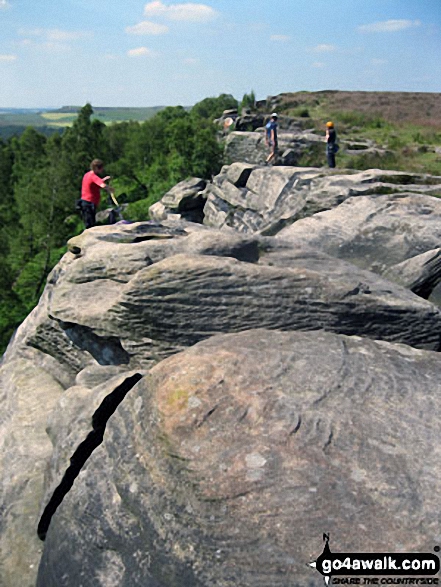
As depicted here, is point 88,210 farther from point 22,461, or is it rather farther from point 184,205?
point 184,205

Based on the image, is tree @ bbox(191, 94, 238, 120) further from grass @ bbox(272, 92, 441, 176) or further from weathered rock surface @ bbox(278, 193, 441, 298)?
weathered rock surface @ bbox(278, 193, 441, 298)

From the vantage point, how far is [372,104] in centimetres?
7262

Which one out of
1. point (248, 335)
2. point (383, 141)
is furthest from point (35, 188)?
point (248, 335)

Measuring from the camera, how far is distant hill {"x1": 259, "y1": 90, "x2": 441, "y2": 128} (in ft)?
201

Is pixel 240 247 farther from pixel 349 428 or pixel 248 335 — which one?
pixel 349 428

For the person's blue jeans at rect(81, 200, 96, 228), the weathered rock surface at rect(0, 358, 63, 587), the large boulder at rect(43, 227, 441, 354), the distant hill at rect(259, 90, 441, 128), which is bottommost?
the weathered rock surface at rect(0, 358, 63, 587)

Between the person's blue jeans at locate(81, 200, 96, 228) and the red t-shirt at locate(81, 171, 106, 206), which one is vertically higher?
the red t-shirt at locate(81, 171, 106, 206)

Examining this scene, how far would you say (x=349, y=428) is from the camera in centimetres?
776

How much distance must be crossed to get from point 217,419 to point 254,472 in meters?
1.11

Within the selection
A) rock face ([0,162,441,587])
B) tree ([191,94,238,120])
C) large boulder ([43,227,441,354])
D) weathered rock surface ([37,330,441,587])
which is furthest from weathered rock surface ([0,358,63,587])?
tree ([191,94,238,120])

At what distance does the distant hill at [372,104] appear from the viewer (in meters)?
61.2

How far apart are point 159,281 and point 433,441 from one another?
21.1 feet

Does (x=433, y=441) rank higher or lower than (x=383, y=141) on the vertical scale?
lower

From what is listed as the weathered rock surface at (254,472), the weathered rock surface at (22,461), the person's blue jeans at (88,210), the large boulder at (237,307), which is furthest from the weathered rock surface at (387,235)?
the weathered rock surface at (22,461)
